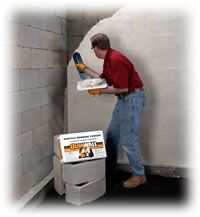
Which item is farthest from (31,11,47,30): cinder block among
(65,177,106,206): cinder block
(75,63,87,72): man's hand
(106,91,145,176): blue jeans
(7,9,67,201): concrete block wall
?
(65,177,106,206): cinder block

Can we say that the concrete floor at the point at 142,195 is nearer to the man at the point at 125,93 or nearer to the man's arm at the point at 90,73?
the man at the point at 125,93

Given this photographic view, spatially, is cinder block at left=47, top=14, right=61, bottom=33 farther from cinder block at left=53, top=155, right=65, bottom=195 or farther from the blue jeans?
cinder block at left=53, top=155, right=65, bottom=195

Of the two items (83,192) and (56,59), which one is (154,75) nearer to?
(56,59)

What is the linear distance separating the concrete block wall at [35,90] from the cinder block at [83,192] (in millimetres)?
325

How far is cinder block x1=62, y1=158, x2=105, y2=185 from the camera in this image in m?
2.45

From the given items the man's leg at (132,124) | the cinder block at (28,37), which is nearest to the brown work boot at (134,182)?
the man's leg at (132,124)

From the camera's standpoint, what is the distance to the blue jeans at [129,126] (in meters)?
2.72

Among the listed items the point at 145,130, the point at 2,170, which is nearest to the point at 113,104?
the point at 145,130

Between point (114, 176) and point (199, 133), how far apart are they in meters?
0.89

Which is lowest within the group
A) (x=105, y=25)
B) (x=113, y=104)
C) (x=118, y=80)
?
(x=113, y=104)

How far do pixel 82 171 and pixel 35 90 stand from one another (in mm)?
741

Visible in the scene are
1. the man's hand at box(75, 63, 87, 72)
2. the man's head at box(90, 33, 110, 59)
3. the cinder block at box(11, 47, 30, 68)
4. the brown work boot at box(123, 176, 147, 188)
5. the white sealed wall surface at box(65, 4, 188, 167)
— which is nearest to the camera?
the cinder block at box(11, 47, 30, 68)

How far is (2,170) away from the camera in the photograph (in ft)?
6.97
